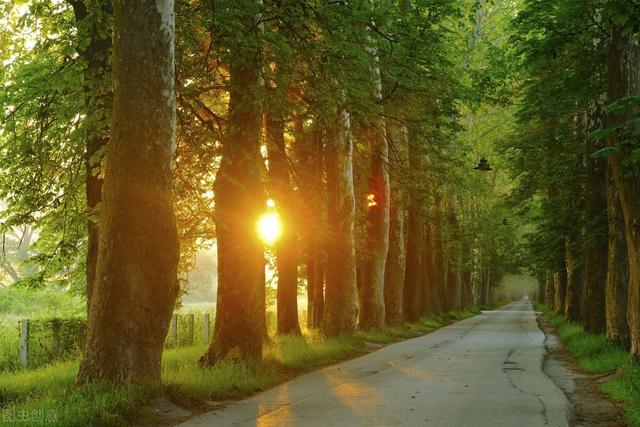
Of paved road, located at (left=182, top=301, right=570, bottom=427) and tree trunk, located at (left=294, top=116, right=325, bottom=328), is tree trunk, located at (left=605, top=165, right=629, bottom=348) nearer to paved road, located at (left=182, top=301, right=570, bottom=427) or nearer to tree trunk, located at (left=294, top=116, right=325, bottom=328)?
paved road, located at (left=182, top=301, right=570, bottom=427)

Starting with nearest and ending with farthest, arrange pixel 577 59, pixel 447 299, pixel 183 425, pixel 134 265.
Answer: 1. pixel 183 425
2. pixel 134 265
3. pixel 577 59
4. pixel 447 299

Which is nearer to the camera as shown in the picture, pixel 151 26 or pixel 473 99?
pixel 151 26

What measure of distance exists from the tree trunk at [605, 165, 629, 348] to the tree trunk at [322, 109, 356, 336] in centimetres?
766

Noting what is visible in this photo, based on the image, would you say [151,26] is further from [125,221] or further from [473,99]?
[473,99]

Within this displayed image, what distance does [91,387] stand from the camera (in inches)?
332

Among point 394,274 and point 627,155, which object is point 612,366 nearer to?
point 627,155

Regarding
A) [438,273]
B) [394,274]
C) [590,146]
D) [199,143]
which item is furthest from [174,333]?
[438,273]

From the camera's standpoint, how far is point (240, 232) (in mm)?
13367

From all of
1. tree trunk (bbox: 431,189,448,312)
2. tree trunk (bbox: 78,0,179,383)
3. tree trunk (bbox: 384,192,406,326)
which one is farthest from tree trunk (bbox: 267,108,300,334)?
tree trunk (bbox: 431,189,448,312)

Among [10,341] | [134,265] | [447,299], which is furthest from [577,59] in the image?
[447,299]

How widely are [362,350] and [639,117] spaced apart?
12908mm

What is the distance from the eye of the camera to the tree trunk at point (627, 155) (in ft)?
41.2

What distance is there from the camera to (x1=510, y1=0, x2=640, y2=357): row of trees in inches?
495

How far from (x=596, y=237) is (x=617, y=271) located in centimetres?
310
